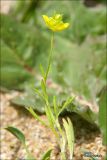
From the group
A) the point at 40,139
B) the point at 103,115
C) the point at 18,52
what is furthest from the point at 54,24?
the point at 18,52

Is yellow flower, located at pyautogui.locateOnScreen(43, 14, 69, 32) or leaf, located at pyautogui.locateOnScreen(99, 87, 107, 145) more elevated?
yellow flower, located at pyautogui.locateOnScreen(43, 14, 69, 32)

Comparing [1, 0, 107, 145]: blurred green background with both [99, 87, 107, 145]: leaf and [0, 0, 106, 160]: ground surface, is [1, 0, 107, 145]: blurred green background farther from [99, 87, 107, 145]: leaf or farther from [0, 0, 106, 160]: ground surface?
[99, 87, 107, 145]: leaf

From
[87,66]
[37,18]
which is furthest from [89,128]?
[37,18]

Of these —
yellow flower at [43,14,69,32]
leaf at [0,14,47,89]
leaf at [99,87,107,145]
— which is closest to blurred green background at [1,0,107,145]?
leaf at [0,14,47,89]

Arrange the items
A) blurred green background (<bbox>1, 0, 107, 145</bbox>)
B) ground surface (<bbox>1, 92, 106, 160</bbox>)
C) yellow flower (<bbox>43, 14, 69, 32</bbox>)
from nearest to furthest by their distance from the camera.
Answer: yellow flower (<bbox>43, 14, 69, 32</bbox>) < ground surface (<bbox>1, 92, 106, 160</bbox>) < blurred green background (<bbox>1, 0, 107, 145</bbox>)

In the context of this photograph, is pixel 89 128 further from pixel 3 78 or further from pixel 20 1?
pixel 20 1

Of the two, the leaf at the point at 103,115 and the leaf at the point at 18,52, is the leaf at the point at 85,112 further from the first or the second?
the leaf at the point at 18,52
